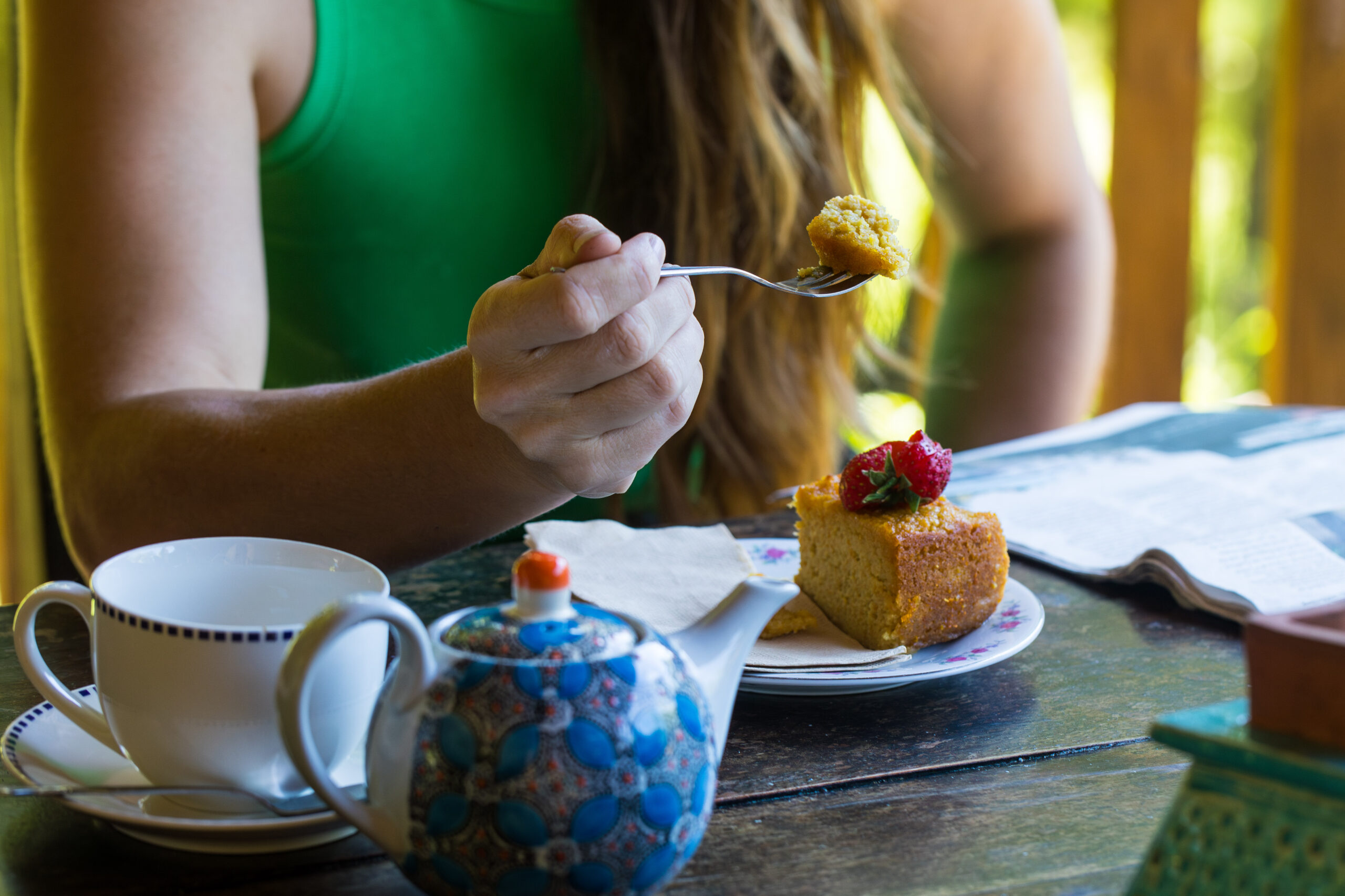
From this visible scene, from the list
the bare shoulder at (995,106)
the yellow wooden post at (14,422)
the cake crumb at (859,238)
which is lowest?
the yellow wooden post at (14,422)

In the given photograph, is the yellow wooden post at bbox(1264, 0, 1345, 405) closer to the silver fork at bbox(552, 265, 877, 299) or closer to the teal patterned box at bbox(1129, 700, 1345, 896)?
the silver fork at bbox(552, 265, 877, 299)

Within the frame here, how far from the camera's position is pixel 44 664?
564 millimetres

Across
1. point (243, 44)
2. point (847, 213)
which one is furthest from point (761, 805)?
point (243, 44)

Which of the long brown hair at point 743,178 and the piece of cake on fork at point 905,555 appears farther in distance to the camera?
the long brown hair at point 743,178

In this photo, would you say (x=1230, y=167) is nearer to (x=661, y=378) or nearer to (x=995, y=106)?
(x=995, y=106)

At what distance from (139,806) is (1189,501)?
993 mm

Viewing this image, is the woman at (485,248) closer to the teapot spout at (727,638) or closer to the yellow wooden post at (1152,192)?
the teapot spout at (727,638)

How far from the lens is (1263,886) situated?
414 millimetres

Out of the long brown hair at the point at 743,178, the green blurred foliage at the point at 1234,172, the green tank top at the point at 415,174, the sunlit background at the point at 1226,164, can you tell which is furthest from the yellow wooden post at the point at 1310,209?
the green blurred foliage at the point at 1234,172

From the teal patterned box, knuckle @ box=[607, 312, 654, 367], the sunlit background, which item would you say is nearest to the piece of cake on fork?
knuckle @ box=[607, 312, 654, 367]

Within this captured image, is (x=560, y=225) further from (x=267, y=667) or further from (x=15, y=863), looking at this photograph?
(x=15, y=863)

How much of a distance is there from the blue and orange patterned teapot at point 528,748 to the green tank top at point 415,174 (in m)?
1.03

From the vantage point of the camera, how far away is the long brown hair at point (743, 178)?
53.9 inches

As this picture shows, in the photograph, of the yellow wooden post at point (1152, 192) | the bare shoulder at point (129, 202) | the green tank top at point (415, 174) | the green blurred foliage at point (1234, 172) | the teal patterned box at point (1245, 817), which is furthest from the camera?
the green blurred foliage at point (1234, 172)
